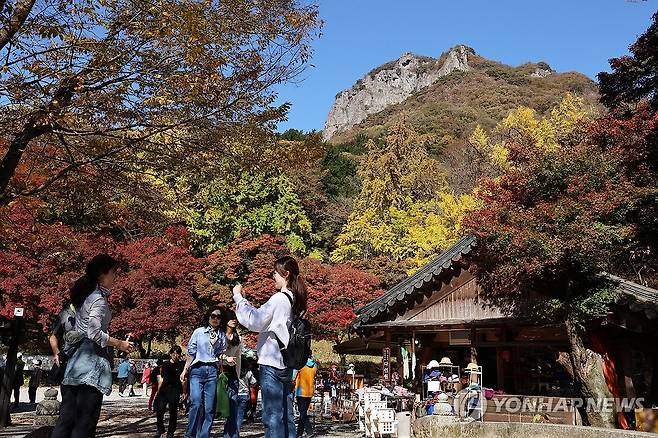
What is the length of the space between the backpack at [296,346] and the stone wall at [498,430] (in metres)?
4.70

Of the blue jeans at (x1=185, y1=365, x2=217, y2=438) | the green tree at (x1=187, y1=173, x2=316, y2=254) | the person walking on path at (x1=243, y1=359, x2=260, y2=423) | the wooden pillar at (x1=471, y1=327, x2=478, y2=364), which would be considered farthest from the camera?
the green tree at (x1=187, y1=173, x2=316, y2=254)

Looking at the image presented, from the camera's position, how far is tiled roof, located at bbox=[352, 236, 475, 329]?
621 inches

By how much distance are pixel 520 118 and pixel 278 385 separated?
33.2 m

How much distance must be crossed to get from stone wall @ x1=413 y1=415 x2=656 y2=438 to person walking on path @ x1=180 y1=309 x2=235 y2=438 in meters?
4.86

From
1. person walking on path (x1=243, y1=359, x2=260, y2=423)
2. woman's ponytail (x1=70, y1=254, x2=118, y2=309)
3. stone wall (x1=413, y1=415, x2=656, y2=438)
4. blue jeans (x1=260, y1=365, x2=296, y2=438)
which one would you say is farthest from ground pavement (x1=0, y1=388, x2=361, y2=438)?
blue jeans (x1=260, y1=365, x2=296, y2=438)

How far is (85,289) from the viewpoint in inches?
184

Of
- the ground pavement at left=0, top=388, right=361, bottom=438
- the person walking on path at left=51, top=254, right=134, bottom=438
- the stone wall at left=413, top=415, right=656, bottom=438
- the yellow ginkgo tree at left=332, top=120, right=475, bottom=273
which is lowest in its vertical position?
the ground pavement at left=0, top=388, right=361, bottom=438

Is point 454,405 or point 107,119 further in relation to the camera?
point 454,405

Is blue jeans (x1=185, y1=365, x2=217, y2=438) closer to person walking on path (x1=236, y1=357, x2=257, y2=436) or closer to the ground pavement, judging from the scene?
person walking on path (x1=236, y1=357, x2=257, y2=436)

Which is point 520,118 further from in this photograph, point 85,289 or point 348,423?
point 85,289

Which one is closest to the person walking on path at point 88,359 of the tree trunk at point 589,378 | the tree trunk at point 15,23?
the tree trunk at point 15,23

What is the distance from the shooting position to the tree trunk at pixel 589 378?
35.0ft

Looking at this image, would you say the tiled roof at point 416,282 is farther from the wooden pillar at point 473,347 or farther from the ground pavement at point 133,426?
the ground pavement at point 133,426

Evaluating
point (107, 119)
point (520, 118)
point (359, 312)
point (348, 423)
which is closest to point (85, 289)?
point (107, 119)
